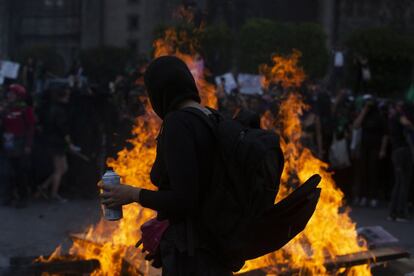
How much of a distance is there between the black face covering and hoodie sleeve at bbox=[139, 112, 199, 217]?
152mm

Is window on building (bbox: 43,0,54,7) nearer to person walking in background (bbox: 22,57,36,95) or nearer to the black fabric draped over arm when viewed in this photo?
person walking in background (bbox: 22,57,36,95)

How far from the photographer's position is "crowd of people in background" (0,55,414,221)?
989cm

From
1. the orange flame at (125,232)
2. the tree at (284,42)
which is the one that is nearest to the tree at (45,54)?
the tree at (284,42)

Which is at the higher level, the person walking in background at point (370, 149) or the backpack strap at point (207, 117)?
the backpack strap at point (207, 117)

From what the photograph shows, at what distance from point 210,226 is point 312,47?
18.9 metres

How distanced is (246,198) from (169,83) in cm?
60

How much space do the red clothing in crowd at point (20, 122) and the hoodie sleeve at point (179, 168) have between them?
717 centimetres

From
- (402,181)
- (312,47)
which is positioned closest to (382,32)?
(312,47)

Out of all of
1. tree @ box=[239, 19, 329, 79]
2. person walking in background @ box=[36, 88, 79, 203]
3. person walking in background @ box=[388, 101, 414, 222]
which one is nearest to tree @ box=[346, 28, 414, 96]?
tree @ box=[239, 19, 329, 79]

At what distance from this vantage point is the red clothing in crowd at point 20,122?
965 cm

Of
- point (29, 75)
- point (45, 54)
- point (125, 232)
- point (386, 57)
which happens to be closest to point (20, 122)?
point (125, 232)

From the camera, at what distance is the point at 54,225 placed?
28.9ft

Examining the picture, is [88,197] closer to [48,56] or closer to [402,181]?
[402,181]

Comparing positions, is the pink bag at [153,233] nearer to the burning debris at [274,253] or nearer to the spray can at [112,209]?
the spray can at [112,209]
